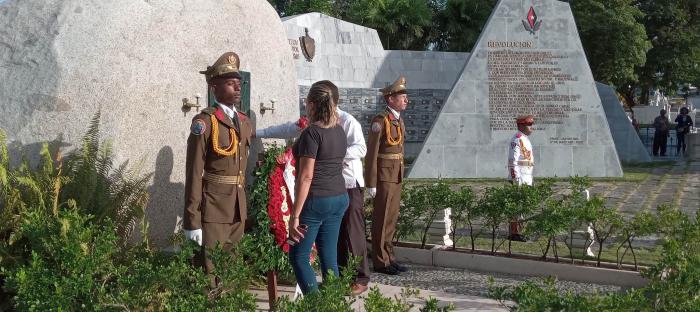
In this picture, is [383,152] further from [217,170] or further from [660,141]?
[660,141]

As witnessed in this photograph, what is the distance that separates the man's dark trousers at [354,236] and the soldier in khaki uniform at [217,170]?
3.97 feet

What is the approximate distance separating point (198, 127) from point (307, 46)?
15409 mm

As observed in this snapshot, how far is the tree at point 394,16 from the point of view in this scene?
34125 mm

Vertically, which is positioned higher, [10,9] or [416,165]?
[10,9]

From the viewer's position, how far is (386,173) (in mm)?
6711

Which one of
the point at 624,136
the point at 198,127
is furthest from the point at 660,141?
the point at 198,127

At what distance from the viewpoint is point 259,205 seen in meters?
5.36

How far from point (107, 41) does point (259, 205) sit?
1487 mm

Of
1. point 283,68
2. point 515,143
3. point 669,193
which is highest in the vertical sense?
point 283,68

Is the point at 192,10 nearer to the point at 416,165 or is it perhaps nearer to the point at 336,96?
the point at 336,96

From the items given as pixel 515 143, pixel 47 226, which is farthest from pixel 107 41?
pixel 515 143

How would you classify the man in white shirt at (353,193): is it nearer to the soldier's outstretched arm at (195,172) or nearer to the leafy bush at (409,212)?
the soldier's outstretched arm at (195,172)

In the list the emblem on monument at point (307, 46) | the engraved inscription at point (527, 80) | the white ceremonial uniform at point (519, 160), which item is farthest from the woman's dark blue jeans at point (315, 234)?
the emblem on monument at point (307, 46)

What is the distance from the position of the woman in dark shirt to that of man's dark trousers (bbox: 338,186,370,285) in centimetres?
112
